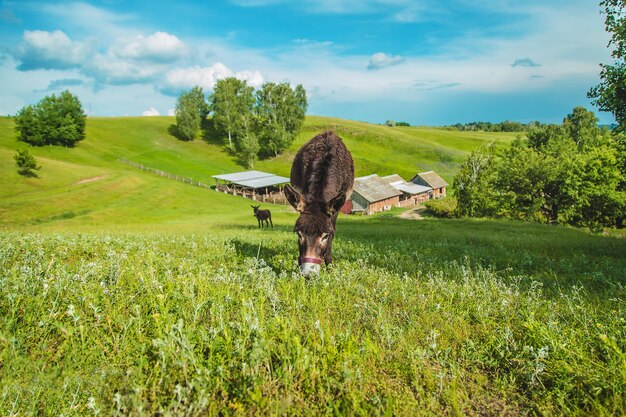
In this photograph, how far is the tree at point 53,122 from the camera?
3519 inches

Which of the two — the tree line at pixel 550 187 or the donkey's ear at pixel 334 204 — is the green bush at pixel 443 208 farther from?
the donkey's ear at pixel 334 204

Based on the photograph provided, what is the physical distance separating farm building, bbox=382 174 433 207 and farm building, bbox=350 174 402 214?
2838mm

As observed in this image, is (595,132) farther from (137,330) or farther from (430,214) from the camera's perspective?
(137,330)

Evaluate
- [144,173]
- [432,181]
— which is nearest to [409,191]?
[432,181]

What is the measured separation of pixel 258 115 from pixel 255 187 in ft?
138

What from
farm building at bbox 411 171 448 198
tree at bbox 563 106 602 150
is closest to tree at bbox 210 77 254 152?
farm building at bbox 411 171 448 198

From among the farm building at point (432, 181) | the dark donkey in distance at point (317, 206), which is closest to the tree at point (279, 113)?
the farm building at point (432, 181)

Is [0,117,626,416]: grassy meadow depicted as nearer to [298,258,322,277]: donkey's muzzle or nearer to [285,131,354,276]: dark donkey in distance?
[298,258,322,277]: donkey's muzzle

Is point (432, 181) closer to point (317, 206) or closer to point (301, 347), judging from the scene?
point (317, 206)

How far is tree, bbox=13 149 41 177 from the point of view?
57.1 m

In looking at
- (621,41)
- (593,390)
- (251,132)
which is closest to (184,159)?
(251,132)

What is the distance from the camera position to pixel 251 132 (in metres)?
106

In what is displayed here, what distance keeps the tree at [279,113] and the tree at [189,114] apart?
2534 cm

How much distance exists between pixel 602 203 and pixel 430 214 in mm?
29933
